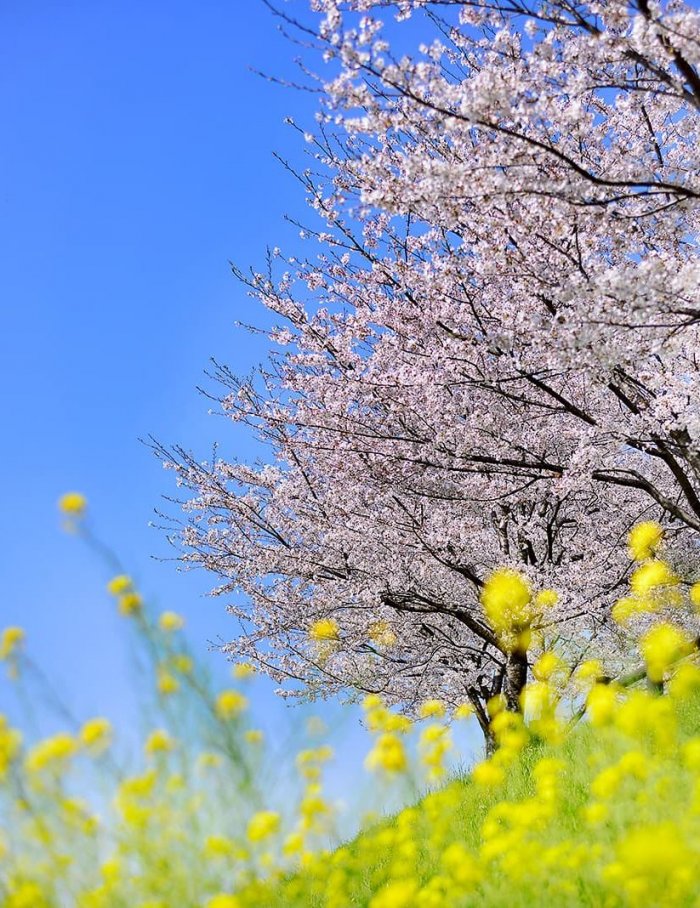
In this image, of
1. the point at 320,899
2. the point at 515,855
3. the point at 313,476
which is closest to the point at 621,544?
the point at 313,476

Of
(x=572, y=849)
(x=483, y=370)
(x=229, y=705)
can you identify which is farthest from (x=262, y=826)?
(x=483, y=370)

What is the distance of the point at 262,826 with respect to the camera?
349 cm

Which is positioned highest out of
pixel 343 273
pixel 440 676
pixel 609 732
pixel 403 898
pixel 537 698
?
pixel 343 273

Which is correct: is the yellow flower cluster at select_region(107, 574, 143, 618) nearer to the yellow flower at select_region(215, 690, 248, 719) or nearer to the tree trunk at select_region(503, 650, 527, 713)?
the yellow flower at select_region(215, 690, 248, 719)

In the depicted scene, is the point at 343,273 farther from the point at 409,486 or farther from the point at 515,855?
the point at 515,855

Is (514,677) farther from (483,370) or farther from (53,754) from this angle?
(53,754)

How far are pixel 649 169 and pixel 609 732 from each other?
4.41m

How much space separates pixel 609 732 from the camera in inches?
151

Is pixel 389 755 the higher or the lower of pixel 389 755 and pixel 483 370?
the lower

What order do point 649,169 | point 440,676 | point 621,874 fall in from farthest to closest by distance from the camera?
1. point 440,676
2. point 649,169
3. point 621,874

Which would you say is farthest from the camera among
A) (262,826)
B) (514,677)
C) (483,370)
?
(514,677)

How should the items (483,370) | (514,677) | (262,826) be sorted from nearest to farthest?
(262,826) < (483,370) < (514,677)

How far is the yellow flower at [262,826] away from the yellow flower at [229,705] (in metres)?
0.47

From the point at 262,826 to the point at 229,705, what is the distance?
1.82 ft
